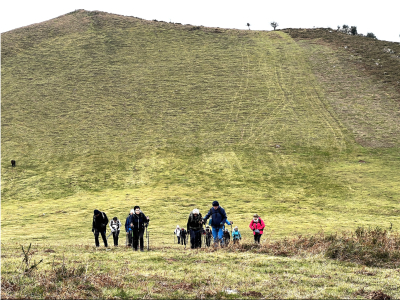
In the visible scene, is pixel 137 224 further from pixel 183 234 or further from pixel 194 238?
pixel 183 234

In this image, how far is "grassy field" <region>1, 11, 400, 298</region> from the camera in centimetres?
1354

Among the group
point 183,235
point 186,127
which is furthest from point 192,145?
point 183,235

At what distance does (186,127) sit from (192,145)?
7.08 m

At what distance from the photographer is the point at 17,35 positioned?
356ft

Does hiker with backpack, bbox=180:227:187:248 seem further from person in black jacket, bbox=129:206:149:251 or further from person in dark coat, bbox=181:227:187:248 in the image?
person in black jacket, bbox=129:206:149:251

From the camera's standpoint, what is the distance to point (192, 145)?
61.7m

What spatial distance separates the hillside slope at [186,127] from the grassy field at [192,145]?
0.33m

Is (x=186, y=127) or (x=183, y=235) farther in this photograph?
(x=186, y=127)

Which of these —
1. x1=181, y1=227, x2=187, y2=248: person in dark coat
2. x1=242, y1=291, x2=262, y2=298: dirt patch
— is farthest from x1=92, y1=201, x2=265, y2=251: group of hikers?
x1=242, y1=291, x2=262, y2=298: dirt patch

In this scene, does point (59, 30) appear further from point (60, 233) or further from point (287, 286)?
point (287, 286)

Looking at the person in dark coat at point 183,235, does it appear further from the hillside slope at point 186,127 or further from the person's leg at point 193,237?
the hillside slope at point 186,127

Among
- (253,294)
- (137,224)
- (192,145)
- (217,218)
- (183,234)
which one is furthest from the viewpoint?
(192,145)

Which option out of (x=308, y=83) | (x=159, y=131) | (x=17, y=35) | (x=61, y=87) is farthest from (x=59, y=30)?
(x=308, y=83)

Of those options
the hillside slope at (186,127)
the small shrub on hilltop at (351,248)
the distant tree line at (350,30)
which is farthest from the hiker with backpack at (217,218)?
the distant tree line at (350,30)
